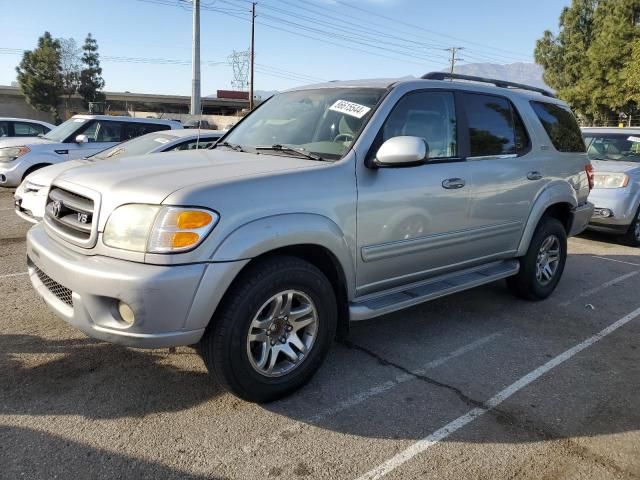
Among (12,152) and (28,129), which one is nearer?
(12,152)

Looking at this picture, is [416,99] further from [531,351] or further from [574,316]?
[574,316]

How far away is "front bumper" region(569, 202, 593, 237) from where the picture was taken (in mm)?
5457

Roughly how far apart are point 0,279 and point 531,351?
4908 mm

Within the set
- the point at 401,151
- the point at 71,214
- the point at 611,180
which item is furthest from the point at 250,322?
the point at 611,180

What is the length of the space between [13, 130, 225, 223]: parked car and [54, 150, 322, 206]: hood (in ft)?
9.05

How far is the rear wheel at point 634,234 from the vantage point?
8.29m

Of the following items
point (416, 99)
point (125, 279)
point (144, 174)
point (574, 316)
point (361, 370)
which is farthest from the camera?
point (574, 316)

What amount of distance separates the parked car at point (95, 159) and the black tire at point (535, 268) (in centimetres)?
361

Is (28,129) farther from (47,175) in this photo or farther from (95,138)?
(47,175)

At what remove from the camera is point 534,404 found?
3301 millimetres

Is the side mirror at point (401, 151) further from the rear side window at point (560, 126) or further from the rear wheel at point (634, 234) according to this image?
the rear wheel at point (634, 234)

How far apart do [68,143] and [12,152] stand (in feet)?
3.34

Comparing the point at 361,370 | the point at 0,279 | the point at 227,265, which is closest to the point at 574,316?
the point at 361,370

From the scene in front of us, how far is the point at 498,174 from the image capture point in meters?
4.39
